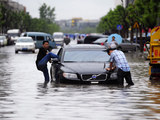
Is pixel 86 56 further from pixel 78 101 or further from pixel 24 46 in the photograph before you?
pixel 24 46

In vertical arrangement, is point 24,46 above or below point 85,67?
below

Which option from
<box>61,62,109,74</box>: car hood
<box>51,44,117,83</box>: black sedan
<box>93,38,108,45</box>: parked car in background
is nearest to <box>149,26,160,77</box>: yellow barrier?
<box>51,44,117,83</box>: black sedan

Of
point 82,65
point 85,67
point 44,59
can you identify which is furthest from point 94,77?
point 44,59

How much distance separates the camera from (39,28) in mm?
185625

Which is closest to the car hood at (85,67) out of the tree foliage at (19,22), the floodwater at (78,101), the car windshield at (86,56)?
the floodwater at (78,101)

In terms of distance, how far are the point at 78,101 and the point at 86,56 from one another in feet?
18.4

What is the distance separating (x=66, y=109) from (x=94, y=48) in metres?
7.64

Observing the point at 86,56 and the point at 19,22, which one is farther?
the point at 19,22

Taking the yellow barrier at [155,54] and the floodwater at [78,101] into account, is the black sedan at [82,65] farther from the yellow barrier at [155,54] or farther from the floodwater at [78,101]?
the yellow barrier at [155,54]

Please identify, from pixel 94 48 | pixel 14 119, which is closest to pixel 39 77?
pixel 94 48

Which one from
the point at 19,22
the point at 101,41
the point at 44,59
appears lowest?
the point at 19,22

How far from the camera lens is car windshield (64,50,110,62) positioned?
18.3 metres

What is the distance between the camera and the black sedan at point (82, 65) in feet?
55.4

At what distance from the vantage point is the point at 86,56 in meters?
18.6
